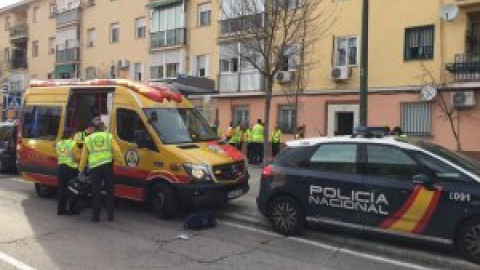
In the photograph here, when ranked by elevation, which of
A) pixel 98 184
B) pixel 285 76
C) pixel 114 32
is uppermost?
pixel 114 32

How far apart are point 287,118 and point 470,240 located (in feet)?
65.9

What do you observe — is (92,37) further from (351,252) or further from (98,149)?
(351,252)

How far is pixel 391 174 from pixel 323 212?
3.87 feet

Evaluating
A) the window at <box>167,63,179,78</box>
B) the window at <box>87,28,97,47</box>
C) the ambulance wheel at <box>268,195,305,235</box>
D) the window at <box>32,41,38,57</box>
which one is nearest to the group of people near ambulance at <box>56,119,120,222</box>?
the ambulance wheel at <box>268,195,305,235</box>

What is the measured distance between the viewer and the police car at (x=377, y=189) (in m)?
7.25

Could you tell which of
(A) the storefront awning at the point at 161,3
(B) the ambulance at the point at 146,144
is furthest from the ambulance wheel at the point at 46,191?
(A) the storefront awning at the point at 161,3

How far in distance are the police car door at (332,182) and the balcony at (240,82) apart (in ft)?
63.5

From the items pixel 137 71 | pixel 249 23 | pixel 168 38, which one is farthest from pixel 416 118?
pixel 137 71

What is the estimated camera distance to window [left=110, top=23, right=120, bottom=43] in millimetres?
39031

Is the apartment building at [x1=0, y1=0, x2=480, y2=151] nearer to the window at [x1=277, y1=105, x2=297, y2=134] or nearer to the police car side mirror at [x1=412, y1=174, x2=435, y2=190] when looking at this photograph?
the window at [x1=277, y1=105, x2=297, y2=134]

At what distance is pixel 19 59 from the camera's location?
52188 millimetres

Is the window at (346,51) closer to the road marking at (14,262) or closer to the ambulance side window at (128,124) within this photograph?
the ambulance side window at (128,124)

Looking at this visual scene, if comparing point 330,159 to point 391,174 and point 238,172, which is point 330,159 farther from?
point 238,172

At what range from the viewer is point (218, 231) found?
9.27 m
